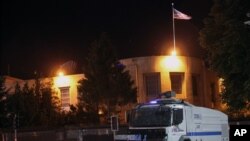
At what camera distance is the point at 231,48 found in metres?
35.5

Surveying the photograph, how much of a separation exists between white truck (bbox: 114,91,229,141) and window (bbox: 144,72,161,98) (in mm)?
28523

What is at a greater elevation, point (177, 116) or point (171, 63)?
point (171, 63)

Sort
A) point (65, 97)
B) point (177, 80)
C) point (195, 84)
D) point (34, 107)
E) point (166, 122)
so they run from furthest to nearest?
point (65, 97), point (195, 84), point (177, 80), point (34, 107), point (166, 122)

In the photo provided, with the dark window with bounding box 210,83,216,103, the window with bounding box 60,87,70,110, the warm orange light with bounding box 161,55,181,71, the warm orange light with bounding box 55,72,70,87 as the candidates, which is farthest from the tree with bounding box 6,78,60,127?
the dark window with bounding box 210,83,216,103

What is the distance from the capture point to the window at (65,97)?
5847 centimetres

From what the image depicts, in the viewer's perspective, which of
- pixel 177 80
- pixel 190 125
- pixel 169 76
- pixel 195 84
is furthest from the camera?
pixel 195 84

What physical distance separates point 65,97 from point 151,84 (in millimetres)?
10836

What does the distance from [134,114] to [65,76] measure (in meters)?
35.7

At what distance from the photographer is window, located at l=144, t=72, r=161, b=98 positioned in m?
53.1

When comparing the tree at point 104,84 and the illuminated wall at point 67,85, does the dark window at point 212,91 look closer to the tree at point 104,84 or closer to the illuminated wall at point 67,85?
the tree at point 104,84

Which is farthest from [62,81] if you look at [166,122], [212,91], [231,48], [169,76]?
[166,122]

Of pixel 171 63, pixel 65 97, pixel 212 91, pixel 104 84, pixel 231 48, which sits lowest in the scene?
pixel 65 97

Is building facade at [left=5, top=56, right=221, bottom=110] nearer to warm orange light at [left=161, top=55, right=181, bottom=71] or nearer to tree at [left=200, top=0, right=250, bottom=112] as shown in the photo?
warm orange light at [left=161, top=55, right=181, bottom=71]

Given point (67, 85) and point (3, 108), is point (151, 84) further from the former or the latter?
point (3, 108)
